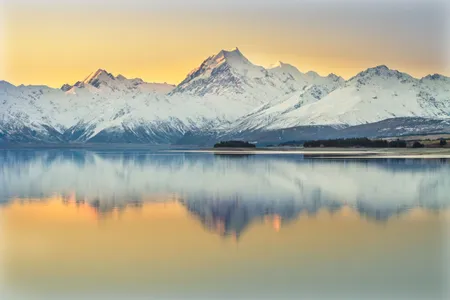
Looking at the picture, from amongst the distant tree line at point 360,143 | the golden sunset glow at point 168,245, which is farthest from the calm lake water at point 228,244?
the distant tree line at point 360,143

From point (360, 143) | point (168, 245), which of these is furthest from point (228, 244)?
point (360, 143)

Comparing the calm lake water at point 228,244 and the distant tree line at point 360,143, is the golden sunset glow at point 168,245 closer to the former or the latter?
the calm lake water at point 228,244

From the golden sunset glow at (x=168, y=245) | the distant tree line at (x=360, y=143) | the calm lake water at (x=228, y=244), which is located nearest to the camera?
the calm lake water at (x=228, y=244)

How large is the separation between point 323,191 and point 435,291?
29.6 m

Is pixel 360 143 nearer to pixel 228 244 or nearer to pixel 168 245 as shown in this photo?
pixel 228 244

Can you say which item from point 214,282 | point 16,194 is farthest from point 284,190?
point 214,282

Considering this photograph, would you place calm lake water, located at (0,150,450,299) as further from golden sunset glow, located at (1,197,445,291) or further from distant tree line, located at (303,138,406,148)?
distant tree line, located at (303,138,406,148)

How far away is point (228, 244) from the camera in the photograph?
2900 centimetres

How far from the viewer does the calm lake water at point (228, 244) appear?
2228 centimetres

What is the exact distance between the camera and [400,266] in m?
24.9

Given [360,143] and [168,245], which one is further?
[360,143]

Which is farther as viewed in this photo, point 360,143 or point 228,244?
point 360,143

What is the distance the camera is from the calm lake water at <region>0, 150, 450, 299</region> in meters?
22.3

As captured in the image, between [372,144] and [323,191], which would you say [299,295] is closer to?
[323,191]
